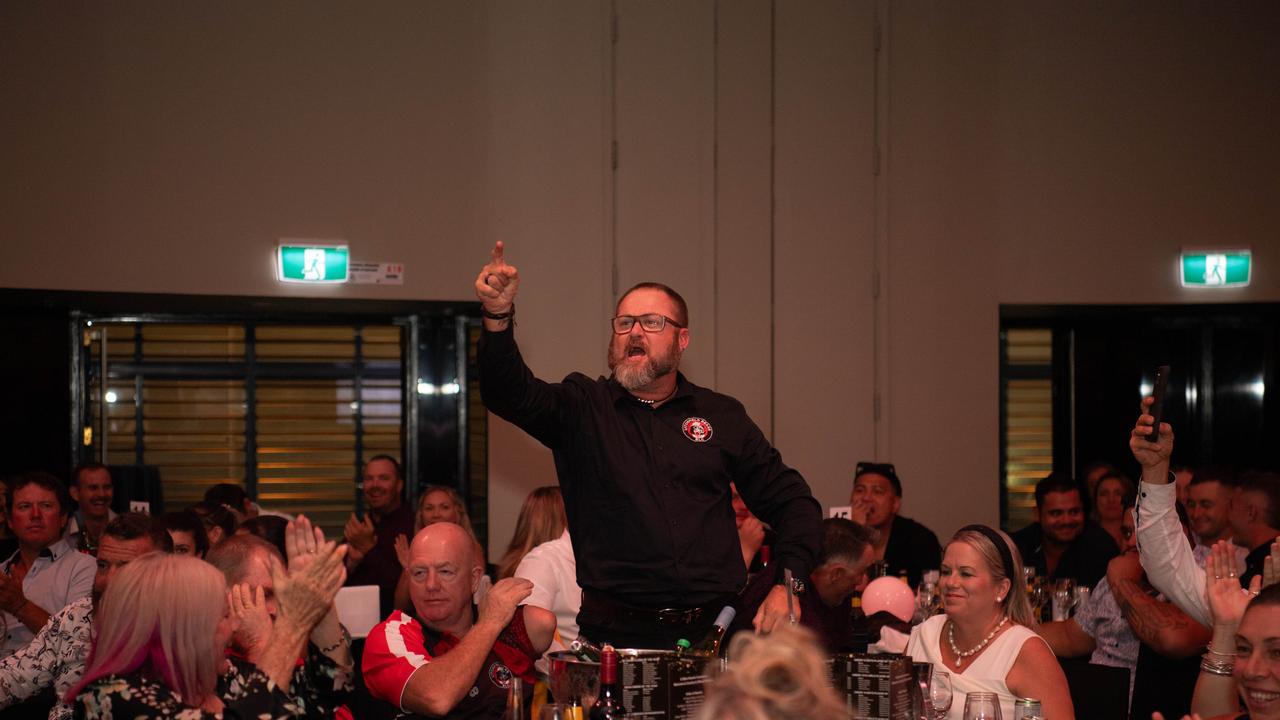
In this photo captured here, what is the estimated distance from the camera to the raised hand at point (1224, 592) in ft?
9.68

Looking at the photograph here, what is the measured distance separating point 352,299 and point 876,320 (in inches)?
130

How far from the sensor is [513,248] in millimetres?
7199

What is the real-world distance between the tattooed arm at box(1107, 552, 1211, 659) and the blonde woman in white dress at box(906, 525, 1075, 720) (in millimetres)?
754

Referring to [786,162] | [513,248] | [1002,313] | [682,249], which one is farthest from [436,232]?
[1002,313]

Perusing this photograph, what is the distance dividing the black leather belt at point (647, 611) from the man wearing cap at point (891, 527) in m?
3.29

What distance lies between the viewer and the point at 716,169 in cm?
745

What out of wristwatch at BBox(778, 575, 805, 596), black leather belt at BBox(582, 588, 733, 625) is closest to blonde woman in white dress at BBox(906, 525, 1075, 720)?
wristwatch at BBox(778, 575, 805, 596)

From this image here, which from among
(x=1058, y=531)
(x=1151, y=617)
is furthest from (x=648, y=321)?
(x=1058, y=531)

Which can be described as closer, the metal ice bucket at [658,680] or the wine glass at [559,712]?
the metal ice bucket at [658,680]

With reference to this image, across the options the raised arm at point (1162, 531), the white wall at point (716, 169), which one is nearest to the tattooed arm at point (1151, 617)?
the raised arm at point (1162, 531)

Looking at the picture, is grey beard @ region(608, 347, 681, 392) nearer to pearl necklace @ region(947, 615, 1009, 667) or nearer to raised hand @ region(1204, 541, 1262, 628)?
pearl necklace @ region(947, 615, 1009, 667)

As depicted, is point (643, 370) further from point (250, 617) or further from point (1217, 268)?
point (1217, 268)

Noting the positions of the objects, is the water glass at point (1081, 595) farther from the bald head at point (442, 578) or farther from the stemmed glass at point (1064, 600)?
the bald head at point (442, 578)

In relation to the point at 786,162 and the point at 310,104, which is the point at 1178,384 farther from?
the point at 310,104
